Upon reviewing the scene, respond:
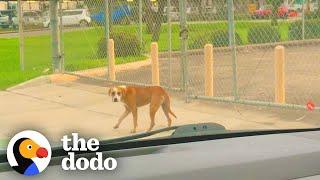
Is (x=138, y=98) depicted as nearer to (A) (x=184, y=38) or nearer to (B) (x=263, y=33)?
(A) (x=184, y=38)

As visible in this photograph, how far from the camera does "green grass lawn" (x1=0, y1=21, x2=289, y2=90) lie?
1273 centimetres

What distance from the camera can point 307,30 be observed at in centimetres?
1630

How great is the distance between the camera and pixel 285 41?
15.7m

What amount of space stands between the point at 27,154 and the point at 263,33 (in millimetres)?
13257

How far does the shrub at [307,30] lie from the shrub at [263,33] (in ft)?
2.20

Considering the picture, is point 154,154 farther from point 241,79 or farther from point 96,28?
point 96,28

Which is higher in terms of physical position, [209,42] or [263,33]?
[263,33]

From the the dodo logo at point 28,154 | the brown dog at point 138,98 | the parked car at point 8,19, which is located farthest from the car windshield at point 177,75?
the parked car at point 8,19

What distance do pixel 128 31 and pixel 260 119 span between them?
26.8ft

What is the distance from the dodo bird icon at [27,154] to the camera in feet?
5.86

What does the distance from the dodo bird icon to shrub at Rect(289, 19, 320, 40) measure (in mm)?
13092

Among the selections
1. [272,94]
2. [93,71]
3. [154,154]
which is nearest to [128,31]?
[93,71]

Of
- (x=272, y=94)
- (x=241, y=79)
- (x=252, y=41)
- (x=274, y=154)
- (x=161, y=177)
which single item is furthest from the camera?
(x=252, y=41)

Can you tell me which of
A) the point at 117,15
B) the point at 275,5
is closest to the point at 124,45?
the point at 117,15
